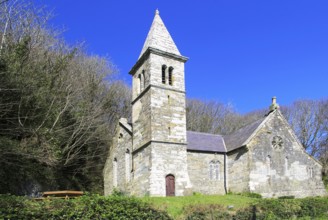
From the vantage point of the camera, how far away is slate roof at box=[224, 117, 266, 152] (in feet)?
80.2

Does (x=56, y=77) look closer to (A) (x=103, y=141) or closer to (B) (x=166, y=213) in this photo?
(A) (x=103, y=141)

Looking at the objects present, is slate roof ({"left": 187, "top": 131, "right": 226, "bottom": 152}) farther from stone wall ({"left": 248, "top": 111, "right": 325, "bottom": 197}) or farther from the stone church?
stone wall ({"left": 248, "top": 111, "right": 325, "bottom": 197})

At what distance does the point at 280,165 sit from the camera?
24.3 meters

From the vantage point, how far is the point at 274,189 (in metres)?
23.5

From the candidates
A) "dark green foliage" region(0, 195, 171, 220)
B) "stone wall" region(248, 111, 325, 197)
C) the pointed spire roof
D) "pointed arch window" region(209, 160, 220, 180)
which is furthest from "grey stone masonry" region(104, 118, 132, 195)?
"dark green foliage" region(0, 195, 171, 220)

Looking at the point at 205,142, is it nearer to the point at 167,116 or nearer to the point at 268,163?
the point at 268,163

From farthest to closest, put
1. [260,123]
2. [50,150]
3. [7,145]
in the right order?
[260,123]
[50,150]
[7,145]

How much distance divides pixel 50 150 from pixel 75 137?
6108mm

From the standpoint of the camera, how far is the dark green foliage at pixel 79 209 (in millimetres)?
9797

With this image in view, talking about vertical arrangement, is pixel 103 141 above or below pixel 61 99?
below

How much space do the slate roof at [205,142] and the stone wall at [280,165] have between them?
3135 millimetres

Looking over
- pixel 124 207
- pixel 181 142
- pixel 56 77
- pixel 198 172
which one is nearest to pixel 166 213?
pixel 124 207

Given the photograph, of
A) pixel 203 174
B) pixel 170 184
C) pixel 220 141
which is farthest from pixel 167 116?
pixel 220 141

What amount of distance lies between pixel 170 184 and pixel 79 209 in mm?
10440
